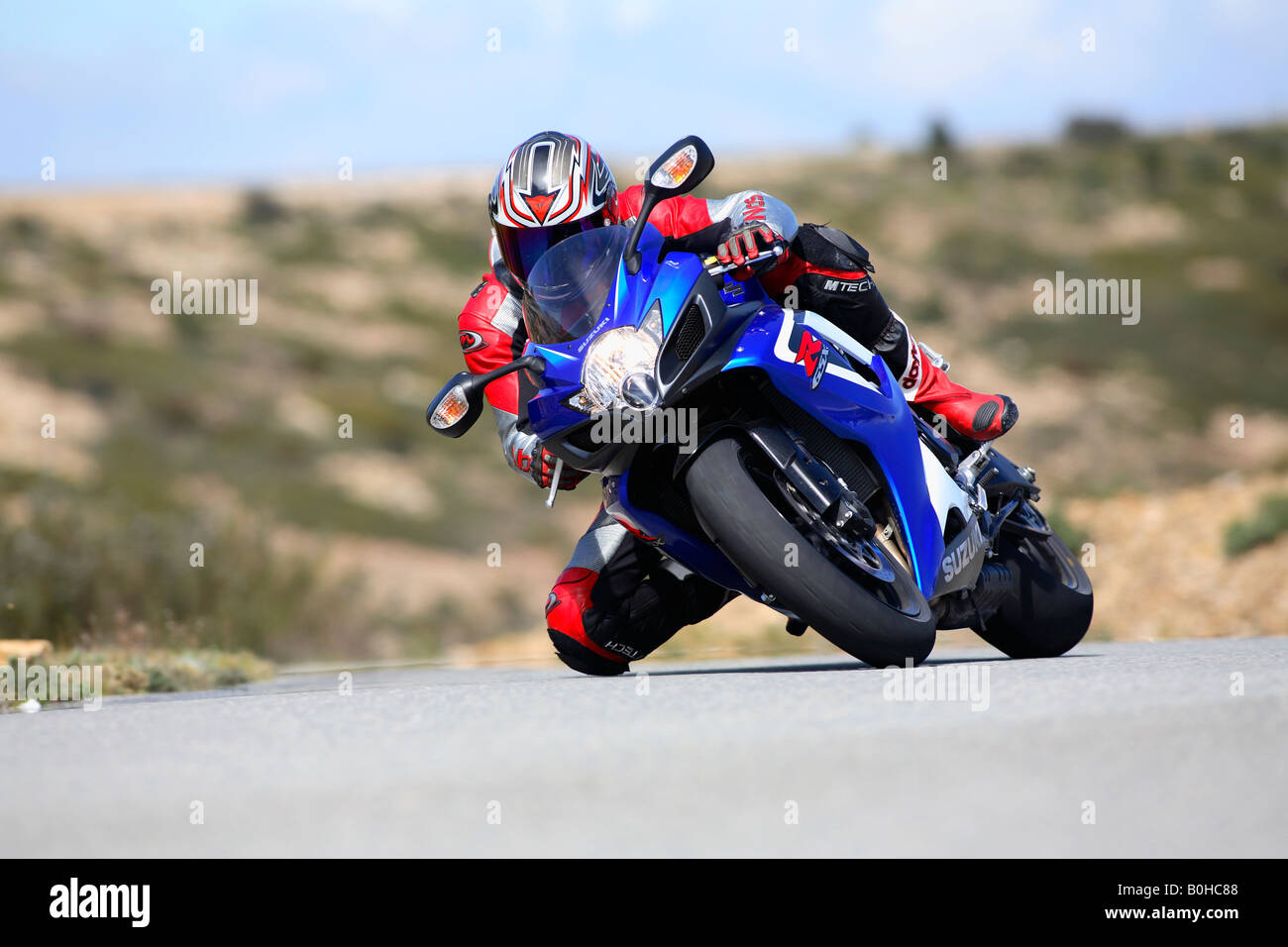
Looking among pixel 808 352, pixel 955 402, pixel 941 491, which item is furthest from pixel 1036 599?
pixel 808 352

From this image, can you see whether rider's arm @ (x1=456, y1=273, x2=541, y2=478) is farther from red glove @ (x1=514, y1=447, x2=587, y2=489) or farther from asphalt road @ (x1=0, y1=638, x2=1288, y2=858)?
asphalt road @ (x1=0, y1=638, x2=1288, y2=858)

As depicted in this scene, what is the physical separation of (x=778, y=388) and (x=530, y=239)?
998mm

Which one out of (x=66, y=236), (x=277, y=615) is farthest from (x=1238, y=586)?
(x=66, y=236)

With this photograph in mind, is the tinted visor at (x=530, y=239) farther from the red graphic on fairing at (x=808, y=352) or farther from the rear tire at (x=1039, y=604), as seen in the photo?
the rear tire at (x=1039, y=604)

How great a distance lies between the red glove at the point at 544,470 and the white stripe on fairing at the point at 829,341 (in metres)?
0.85

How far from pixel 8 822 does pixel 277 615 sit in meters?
9.24

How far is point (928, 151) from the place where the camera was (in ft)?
208

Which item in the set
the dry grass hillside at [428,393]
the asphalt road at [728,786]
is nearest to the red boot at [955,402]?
the asphalt road at [728,786]

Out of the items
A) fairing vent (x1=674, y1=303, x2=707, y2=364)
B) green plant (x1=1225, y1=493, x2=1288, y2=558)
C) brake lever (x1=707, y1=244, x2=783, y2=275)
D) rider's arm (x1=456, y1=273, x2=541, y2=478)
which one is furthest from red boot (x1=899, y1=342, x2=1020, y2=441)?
green plant (x1=1225, y1=493, x2=1288, y2=558)

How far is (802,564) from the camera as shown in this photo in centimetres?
412

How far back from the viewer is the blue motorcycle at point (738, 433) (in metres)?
4.15

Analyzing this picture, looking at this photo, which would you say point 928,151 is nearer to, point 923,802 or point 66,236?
point 66,236

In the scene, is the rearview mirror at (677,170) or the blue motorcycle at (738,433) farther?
the rearview mirror at (677,170)

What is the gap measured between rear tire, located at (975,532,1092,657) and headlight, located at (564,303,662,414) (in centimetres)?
202
